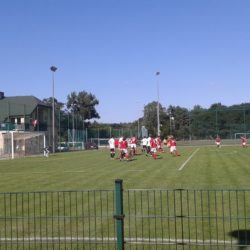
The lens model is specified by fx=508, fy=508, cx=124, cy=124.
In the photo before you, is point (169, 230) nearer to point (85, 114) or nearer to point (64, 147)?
point (64, 147)

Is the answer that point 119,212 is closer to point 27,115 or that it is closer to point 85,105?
point 27,115

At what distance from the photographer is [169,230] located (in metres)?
9.60

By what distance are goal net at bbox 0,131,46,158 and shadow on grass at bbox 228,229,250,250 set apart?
50404mm

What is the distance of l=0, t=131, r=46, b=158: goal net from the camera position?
60.1 meters

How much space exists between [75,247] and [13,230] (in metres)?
2.05

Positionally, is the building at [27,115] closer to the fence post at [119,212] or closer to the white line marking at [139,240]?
the white line marking at [139,240]

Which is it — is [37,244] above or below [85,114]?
below

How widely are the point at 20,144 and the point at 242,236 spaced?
55514 mm

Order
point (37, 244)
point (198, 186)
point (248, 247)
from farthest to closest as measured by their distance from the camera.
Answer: point (198, 186)
point (37, 244)
point (248, 247)

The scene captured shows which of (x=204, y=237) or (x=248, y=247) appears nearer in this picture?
(x=248, y=247)

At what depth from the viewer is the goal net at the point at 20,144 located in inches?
2366

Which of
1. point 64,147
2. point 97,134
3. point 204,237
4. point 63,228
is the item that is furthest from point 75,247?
point 97,134

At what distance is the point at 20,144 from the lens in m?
62.5

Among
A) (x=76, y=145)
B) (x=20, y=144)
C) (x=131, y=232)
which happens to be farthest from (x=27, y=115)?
(x=131, y=232)
